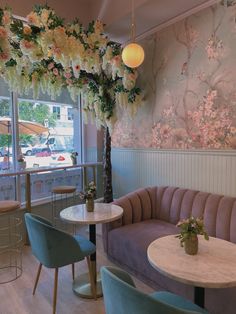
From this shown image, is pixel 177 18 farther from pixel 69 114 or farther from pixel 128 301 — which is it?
pixel 128 301

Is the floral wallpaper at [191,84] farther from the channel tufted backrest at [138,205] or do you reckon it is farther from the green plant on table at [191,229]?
the green plant on table at [191,229]

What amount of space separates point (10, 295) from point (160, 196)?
76.0 inches

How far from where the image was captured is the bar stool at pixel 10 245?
9.26ft

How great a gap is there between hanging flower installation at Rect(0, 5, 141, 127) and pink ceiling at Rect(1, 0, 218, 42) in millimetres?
359

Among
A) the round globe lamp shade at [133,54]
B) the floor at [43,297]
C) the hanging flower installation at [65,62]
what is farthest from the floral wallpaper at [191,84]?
the floor at [43,297]

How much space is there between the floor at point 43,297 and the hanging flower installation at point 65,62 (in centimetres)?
207

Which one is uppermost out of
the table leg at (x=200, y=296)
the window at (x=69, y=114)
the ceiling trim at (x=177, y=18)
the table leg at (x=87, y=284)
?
the ceiling trim at (x=177, y=18)

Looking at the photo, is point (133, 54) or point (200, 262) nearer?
point (200, 262)

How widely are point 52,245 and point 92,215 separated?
0.50 meters

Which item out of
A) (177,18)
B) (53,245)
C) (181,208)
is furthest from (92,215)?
(177,18)

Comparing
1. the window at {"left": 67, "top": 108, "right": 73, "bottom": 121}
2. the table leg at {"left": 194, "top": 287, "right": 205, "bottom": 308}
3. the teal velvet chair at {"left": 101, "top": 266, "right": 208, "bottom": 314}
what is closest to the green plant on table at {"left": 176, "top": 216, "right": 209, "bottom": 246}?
the table leg at {"left": 194, "top": 287, "right": 205, "bottom": 308}

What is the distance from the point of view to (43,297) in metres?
2.34

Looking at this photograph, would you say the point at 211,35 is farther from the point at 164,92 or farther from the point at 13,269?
the point at 13,269

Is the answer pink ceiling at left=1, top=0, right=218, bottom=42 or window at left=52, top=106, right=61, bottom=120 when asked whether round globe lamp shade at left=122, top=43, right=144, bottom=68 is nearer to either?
pink ceiling at left=1, top=0, right=218, bottom=42
